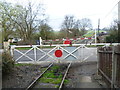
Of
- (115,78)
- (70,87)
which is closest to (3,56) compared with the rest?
(70,87)

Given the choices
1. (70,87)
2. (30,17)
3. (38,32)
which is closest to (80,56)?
(70,87)

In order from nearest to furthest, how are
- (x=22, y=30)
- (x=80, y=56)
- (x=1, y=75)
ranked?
(x=1, y=75)
(x=80, y=56)
(x=22, y=30)

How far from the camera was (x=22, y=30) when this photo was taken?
2372 centimetres

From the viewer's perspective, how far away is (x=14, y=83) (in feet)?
13.9

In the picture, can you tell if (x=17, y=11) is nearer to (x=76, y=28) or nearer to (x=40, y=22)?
(x=40, y=22)

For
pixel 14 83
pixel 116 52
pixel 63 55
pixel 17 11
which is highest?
pixel 17 11

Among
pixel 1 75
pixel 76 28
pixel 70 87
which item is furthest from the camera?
pixel 76 28

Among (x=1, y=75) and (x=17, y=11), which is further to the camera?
(x=17, y=11)

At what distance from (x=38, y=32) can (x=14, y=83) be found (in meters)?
23.5

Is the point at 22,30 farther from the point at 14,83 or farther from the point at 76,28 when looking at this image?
the point at 14,83

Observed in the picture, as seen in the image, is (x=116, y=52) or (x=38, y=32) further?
(x=38, y=32)

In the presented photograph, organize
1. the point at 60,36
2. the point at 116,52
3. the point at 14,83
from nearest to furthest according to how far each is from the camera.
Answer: the point at 116,52
the point at 14,83
the point at 60,36

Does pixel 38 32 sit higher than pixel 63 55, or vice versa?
pixel 38 32

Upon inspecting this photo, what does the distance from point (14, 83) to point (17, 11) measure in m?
20.4
